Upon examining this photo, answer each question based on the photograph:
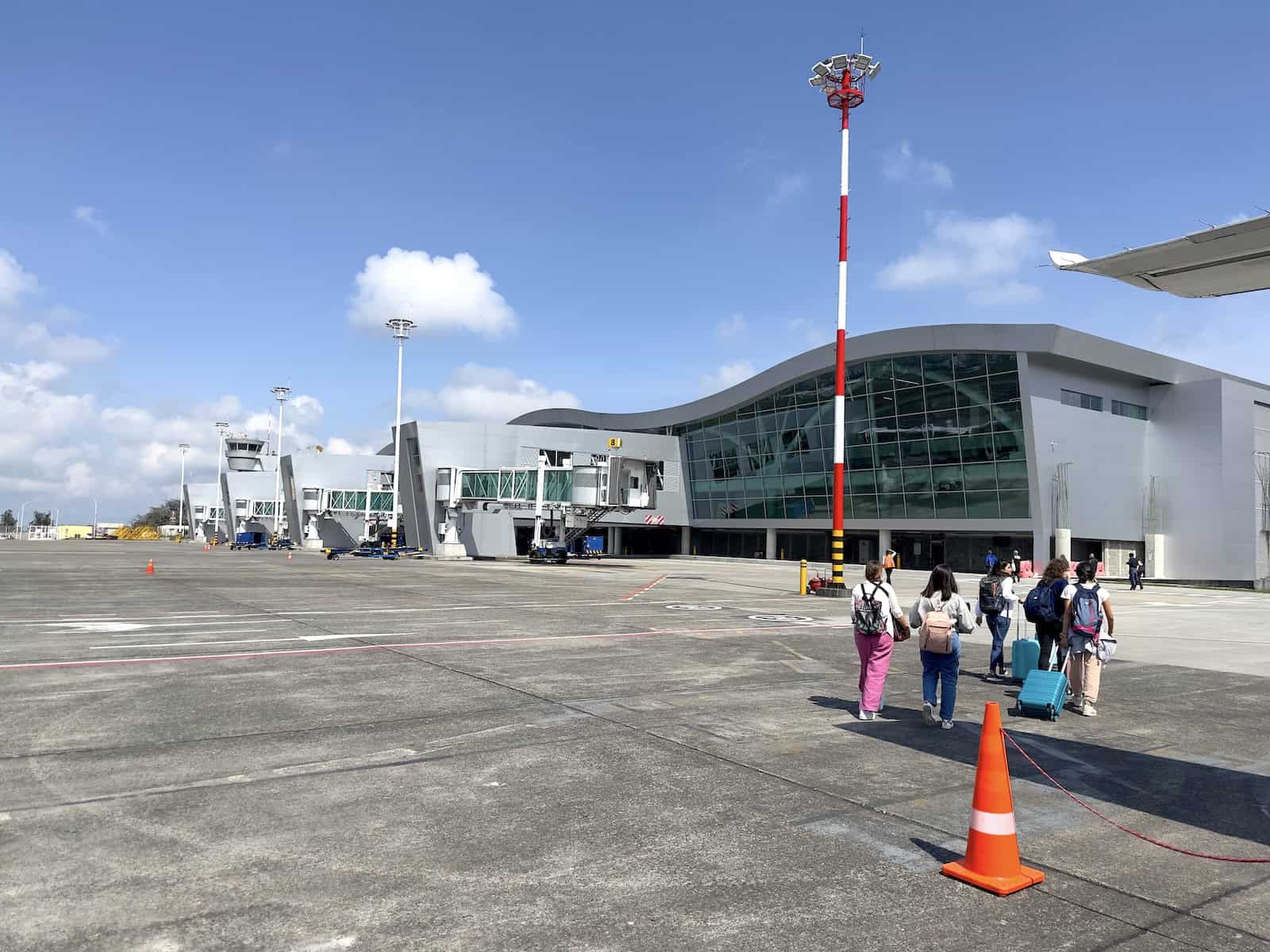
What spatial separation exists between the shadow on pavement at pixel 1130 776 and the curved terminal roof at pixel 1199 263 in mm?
4064

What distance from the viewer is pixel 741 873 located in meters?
5.01

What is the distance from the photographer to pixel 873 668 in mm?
9258

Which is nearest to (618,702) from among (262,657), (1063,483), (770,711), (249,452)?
(770,711)

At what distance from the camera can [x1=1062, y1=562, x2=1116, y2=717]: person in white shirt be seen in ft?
33.1

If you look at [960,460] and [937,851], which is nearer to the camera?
[937,851]

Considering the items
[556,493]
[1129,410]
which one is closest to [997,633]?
[556,493]

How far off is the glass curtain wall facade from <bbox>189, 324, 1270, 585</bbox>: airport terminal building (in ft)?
0.33

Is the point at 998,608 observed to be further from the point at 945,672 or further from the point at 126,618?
the point at 126,618

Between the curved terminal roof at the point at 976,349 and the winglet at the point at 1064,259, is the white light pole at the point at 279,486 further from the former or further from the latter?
the winglet at the point at 1064,259

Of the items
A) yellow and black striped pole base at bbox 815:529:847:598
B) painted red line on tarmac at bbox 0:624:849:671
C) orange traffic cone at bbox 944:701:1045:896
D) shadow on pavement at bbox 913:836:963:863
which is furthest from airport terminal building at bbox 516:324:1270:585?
orange traffic cone at bbox 944:701:1045:896

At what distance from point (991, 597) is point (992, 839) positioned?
860 centimetres

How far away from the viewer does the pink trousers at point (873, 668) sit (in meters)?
9.21

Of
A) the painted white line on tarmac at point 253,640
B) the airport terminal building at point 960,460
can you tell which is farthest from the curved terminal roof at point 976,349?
the painted white line on tarmac at point 253,640

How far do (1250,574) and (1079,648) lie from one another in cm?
5200
